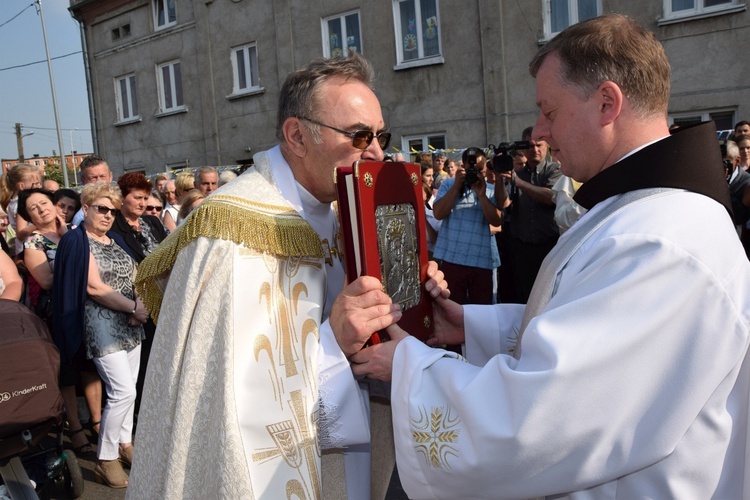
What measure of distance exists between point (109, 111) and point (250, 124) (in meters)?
6.43

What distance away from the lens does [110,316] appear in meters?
4.36

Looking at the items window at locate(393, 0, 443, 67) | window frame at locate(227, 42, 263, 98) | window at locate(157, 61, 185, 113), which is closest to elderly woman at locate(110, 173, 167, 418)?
window at locate(393, 0, 443, 67)

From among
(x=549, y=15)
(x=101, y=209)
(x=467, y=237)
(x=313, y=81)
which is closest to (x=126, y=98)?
(x=549, y=15)

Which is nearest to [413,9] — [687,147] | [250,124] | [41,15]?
[250,124]

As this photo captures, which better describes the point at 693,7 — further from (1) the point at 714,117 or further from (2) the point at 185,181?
(2) the point at 185,181

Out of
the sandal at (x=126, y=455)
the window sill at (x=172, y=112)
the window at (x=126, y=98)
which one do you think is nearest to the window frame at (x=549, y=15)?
the sandal at (x=126, y=455)

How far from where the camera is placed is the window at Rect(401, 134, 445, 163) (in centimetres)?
1301

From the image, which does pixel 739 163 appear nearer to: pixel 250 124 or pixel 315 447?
pixel 315 447

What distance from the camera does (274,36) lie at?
14.9m

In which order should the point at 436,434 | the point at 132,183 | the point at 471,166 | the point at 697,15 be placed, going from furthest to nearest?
the point at 697,15, the point at 471,166, the point at 132,183, the point at 436,434

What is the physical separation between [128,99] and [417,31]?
34.0 feet

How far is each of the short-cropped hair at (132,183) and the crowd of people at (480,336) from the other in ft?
10.4

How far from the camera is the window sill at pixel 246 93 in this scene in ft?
50.0

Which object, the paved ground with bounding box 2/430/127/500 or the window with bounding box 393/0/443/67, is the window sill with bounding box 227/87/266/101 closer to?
the window with bounding box 393/0/443/67
